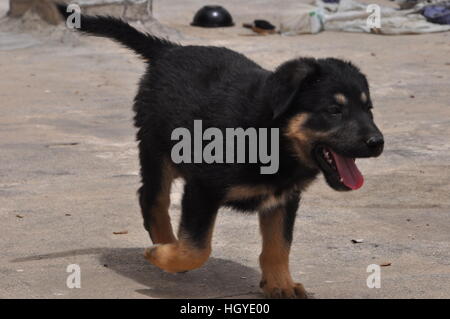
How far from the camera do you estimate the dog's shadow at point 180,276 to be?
18.3 feet

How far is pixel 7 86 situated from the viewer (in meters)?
12.1

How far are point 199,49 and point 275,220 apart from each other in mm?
1218

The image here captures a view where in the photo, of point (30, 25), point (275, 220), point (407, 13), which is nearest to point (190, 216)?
point (275, 220)

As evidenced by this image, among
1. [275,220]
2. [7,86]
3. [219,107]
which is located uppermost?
[219,107]

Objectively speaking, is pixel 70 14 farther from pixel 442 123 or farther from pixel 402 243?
pixel 442 123

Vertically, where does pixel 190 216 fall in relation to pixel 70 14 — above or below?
below

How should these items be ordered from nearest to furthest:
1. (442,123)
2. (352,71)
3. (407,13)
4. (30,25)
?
(352,71) → (442,123) → (30,25) → (407,13)

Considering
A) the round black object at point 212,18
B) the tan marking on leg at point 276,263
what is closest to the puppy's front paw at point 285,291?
the tan marking on leg at point 276,263

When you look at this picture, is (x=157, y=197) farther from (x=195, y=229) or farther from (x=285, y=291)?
(x=285, y=291)

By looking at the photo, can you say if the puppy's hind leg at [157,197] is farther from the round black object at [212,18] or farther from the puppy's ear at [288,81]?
the round black object at [212,18]

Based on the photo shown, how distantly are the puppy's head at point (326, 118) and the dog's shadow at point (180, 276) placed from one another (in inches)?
33.9

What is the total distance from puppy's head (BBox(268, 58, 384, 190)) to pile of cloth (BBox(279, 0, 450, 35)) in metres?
10.9

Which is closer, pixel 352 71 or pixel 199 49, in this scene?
pixel 352 71

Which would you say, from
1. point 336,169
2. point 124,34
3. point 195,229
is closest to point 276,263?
point 195,229
